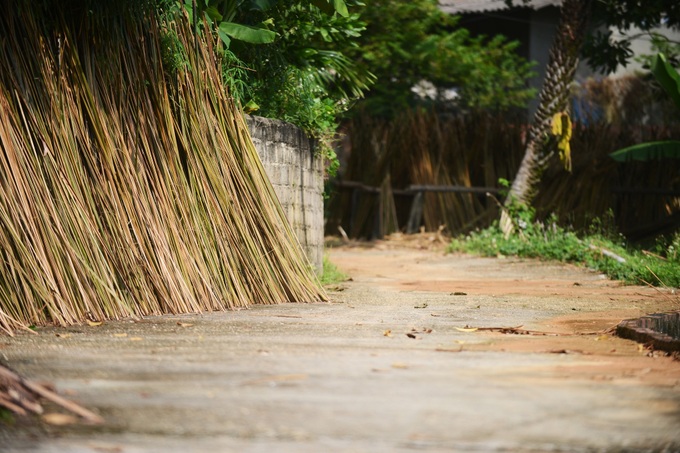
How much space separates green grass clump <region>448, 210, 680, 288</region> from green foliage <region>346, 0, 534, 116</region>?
179 inches

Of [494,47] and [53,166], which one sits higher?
[494,47]

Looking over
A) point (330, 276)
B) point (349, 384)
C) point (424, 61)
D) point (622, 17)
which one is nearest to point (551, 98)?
point (622, 17)

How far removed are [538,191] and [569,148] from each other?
71 cm

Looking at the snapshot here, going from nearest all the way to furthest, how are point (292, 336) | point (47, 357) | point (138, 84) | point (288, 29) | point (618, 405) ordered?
1. point (618, 405)
2. point (47, 357)
3. point (292, 336)
4. point (138, 84)
5. point (288, 29)

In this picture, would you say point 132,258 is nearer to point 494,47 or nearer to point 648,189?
point 648,189

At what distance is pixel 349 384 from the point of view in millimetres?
2730

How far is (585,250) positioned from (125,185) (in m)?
5.74

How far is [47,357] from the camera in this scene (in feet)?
10.4

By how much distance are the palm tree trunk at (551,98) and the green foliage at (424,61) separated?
12.8 feet

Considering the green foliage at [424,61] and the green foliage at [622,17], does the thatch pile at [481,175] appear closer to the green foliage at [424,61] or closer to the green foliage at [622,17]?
the green foliage at [622,17]

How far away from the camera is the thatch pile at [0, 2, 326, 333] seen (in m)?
4.22

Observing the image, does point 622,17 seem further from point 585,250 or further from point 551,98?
point 585,250

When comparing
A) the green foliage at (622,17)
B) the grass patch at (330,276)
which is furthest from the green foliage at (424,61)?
the grass patch at (330,276)

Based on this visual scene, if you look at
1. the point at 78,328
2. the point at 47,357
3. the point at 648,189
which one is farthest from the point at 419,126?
the point at 47,357
